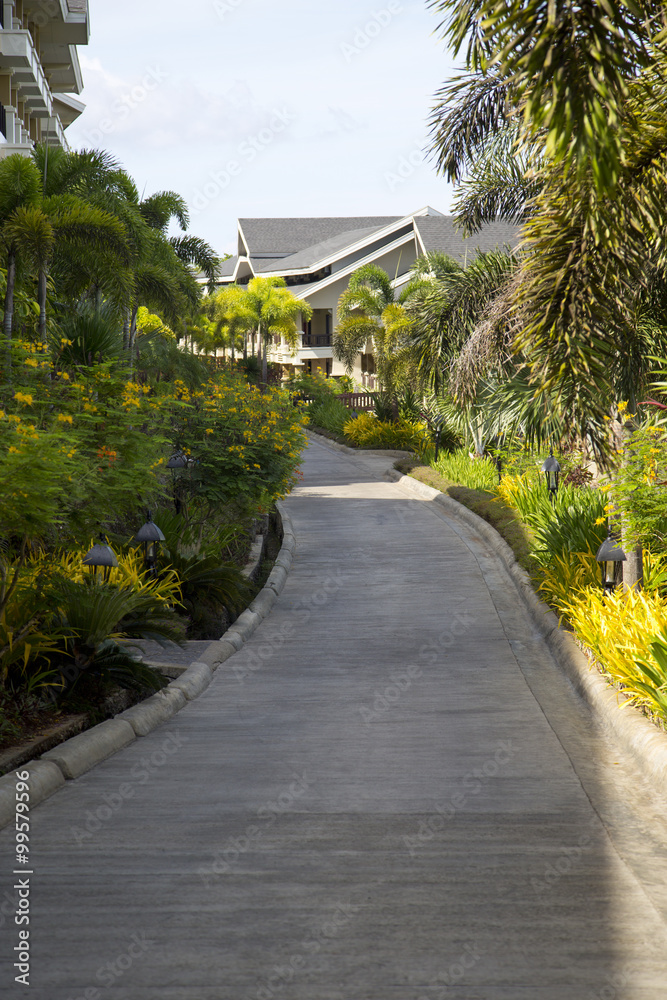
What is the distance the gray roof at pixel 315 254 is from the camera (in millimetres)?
58156

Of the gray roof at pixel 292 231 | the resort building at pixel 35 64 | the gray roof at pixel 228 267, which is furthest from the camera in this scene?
the gray roof at pixel 228 267

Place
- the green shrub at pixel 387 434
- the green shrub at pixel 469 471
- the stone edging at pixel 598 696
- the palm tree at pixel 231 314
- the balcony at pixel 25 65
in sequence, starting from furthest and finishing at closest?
the palm tree at pixel 231 314 < the green shrub at pixel 387 434 < the balcony at pixel 25 65 < the green shrub at pixel 469 471 < the stone edging at pixel 598 696

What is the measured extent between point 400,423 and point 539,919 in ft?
96.7

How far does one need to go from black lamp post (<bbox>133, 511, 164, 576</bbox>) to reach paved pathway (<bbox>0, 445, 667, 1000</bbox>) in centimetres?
197

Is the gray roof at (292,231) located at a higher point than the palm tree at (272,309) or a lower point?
higher

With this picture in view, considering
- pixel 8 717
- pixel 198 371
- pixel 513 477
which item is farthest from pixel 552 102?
pixel 198 371

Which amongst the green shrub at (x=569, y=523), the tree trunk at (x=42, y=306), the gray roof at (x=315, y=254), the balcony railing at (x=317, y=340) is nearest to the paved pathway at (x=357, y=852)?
the green shrub at (x=569, y=523)

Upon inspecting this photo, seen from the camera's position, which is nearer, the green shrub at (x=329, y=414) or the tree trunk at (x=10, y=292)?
the tree trunk at (x=10, y=292)

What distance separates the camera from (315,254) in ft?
200

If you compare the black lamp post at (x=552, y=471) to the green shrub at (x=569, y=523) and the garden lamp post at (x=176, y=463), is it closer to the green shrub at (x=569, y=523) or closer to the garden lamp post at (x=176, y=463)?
the green shrub at (x=569, y=523)

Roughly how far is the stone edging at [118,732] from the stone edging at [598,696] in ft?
10.7

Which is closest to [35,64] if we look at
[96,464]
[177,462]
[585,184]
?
[177,462]

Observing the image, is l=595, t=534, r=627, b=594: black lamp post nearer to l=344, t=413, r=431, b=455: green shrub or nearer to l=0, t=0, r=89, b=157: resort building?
l=0, t=0, r=89, b=157: resort building

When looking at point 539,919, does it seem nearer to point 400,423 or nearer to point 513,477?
point 513,477
